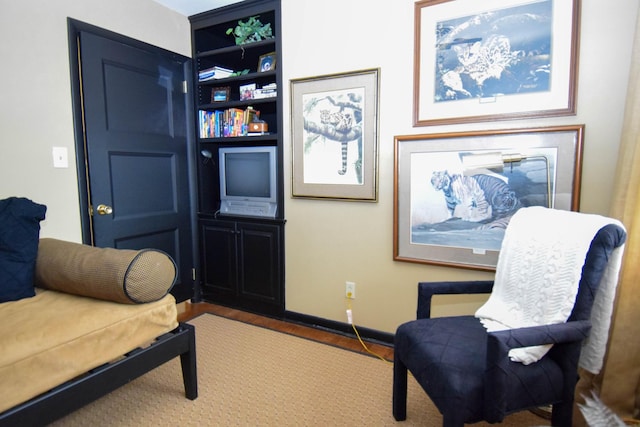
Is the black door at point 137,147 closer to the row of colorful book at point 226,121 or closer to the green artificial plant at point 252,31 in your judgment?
the row of colorful book at point 226,121

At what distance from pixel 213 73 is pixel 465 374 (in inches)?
106

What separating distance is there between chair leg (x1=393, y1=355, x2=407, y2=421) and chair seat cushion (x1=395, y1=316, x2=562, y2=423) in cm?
16

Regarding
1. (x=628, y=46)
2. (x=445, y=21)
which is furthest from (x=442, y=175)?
(x=628, y=46)

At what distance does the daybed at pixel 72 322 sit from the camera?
1.18m

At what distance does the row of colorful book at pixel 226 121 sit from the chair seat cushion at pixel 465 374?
6.75ft

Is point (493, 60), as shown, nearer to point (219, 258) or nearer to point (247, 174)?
point (247, 174)

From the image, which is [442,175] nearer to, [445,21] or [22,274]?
[445,21]

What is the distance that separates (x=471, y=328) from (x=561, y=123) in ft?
3.64

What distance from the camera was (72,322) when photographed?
133cm

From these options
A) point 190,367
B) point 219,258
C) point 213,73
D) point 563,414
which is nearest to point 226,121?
→ point 213,73

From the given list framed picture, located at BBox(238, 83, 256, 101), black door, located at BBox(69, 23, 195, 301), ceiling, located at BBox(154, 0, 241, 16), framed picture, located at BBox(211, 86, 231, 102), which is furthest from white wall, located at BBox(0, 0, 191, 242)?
framed picture, located at BBox(238, 83, 256, 101)

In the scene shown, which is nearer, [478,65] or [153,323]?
[153,323]

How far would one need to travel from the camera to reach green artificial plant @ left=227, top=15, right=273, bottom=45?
104 inches

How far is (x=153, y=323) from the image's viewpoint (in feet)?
5.14
